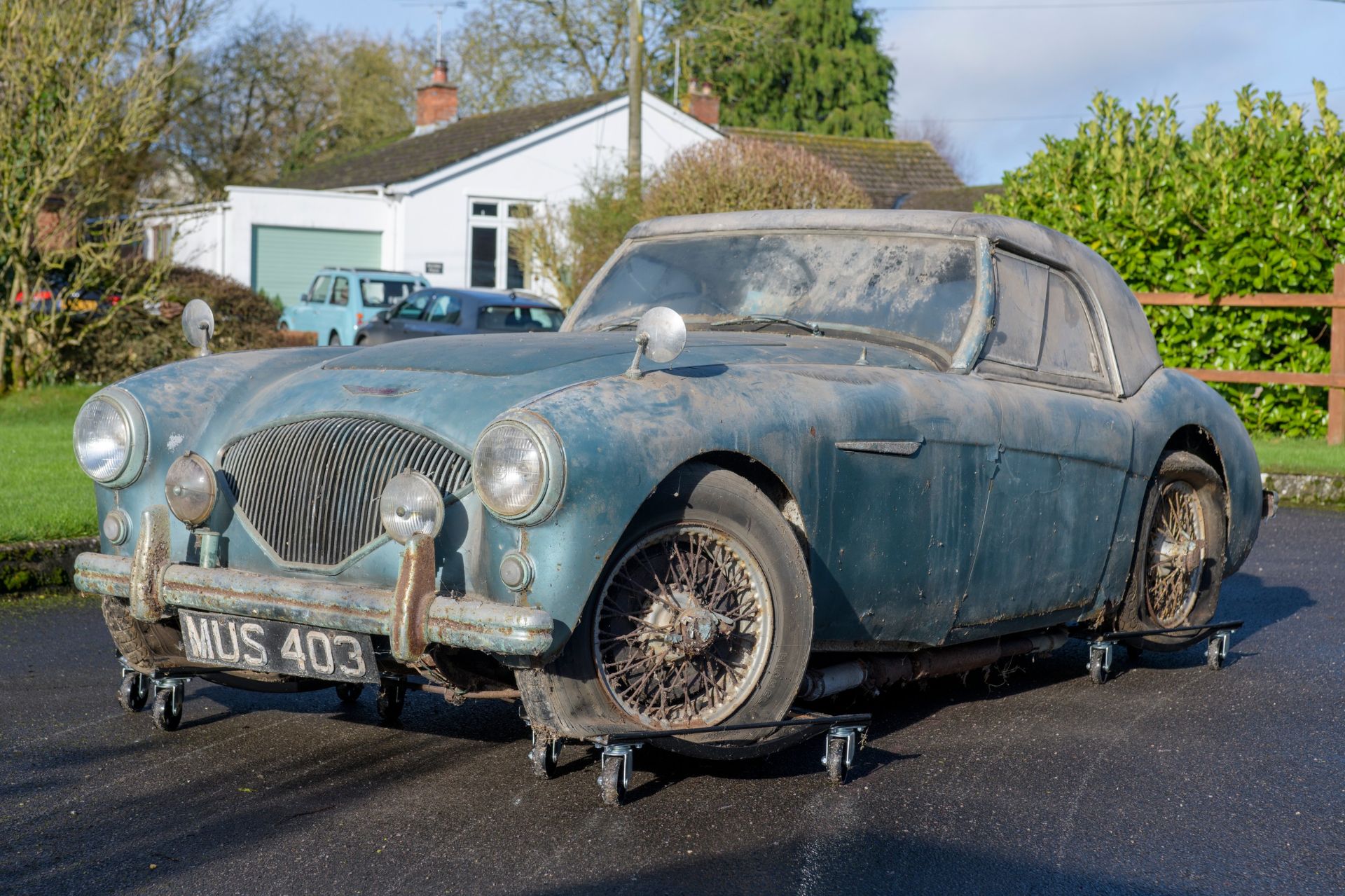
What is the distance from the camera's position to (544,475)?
11.5ft

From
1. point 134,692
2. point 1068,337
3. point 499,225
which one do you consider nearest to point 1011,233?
point 1068,337

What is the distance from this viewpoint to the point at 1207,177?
46.2 ft

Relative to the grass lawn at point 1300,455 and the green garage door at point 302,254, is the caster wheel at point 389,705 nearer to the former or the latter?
the grass lawn at point 1300,455

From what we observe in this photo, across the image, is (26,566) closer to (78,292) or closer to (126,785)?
(126,785)

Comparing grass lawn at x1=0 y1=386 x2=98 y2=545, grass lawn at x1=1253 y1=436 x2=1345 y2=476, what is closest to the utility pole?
grass lawn at x1=0 y1=386 x2=98 y2=545

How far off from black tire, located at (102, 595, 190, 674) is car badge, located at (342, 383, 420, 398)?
94cm

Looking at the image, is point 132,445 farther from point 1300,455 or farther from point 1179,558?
point 1300,455

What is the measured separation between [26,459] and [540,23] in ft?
121

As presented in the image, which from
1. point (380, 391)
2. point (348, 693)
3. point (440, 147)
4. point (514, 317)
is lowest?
point (348, 693)

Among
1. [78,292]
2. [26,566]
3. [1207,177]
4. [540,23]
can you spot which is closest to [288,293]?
[540,23]

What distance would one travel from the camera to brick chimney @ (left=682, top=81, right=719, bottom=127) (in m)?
38.2

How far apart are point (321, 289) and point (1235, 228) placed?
18678 mm

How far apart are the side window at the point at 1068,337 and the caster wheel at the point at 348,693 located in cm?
264

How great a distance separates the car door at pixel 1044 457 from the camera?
186 inches
